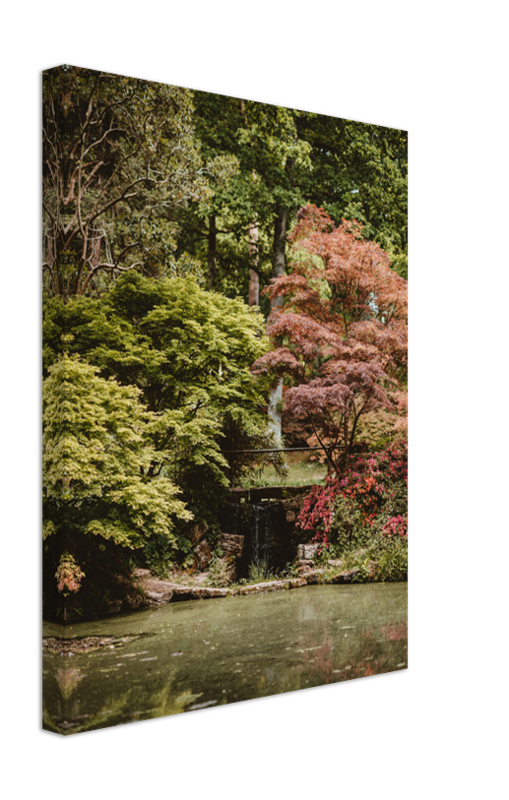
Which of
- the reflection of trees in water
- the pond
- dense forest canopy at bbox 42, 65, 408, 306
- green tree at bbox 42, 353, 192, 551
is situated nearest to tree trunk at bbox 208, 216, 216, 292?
dense forest canopy at bbox 42, 65, 408, 306

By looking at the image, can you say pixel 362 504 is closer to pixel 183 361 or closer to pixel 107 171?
pixel 183 361

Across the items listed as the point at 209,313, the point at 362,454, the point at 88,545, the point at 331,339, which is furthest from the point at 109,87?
the point at 362,454

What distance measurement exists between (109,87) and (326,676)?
14.5ft

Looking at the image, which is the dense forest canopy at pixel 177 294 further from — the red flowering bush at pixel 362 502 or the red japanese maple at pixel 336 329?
the red flowering bush at pixel 362 502

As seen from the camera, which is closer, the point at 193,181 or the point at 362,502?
the point at 193,181

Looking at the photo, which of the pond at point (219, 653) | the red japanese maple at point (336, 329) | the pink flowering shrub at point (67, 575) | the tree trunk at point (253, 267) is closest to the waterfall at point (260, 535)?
the pond at point (219, 653)

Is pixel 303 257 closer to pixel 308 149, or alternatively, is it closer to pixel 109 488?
pixel 308 149

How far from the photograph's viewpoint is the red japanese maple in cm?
623

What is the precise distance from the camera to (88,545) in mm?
4957


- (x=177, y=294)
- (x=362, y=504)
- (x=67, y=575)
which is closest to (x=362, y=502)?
→ (x=362, y=504)

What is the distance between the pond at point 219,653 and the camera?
4762mm

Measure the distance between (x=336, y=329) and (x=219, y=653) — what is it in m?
2.72

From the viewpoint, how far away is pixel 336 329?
650 centimetres

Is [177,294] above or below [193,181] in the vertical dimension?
below
